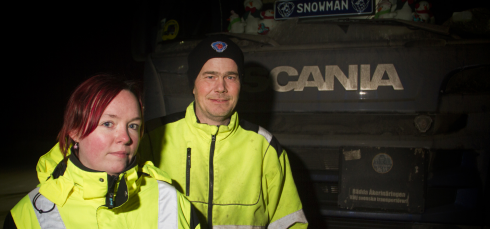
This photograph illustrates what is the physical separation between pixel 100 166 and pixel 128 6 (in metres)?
12.3

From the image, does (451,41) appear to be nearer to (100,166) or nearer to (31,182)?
(100,166)

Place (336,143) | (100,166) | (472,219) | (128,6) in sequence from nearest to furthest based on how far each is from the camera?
(100,166) < (472,219) < (336,143) < (128,6)

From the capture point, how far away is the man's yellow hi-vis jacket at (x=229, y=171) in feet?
5.52

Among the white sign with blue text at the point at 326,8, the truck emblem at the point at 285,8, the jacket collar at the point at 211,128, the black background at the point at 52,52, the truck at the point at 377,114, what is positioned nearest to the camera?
the jacket collar at the point at 211,128

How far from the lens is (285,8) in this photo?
2.75m

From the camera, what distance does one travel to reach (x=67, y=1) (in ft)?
39.8

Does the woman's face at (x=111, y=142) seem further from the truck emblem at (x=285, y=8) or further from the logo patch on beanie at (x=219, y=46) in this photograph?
the truck emblem at (x=285, y=8)

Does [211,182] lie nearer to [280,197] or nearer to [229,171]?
[229,171]

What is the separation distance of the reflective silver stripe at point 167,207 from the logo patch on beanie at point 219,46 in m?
0.84

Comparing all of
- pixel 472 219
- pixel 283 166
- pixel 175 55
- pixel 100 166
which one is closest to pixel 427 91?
pixel 472 219

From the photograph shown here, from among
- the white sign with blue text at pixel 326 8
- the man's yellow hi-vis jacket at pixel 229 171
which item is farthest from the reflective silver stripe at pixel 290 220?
the white sign with blue text at pixel 326 8

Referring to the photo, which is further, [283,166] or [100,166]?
[283,166]

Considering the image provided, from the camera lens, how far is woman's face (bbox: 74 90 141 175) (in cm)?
112

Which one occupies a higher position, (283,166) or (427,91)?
(427,91)
